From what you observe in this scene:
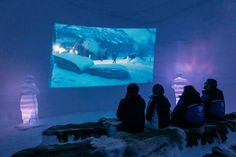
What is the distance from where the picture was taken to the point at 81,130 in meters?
4.04

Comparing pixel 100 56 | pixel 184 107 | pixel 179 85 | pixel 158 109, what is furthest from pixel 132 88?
pixel 179 85

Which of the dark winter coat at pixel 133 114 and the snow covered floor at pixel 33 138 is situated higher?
the dark winter coat at pixel 133 114

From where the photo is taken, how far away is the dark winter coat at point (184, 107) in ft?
13.8

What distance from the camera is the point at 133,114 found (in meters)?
3.74

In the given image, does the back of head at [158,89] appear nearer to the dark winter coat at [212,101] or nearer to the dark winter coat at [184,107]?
the dark winter coat at [184,107]

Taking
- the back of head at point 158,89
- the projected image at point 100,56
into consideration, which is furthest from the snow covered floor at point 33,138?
the projected image at point 100,56

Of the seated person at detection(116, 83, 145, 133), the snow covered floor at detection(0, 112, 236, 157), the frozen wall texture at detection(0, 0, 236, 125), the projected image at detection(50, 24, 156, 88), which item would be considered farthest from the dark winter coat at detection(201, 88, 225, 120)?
the projected image at detection(50, 24, 156, 88)

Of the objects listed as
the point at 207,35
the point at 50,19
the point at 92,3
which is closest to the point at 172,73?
the point at 207,35

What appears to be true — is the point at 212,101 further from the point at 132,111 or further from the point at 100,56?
the point at 100,56

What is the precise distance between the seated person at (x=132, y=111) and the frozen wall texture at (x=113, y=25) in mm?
5390

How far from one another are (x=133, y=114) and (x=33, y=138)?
3.79 meters

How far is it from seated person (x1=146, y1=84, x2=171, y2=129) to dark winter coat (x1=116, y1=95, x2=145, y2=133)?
25cm

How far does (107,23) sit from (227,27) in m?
4.73

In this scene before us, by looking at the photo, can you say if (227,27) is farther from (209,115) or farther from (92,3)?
(209,115)
